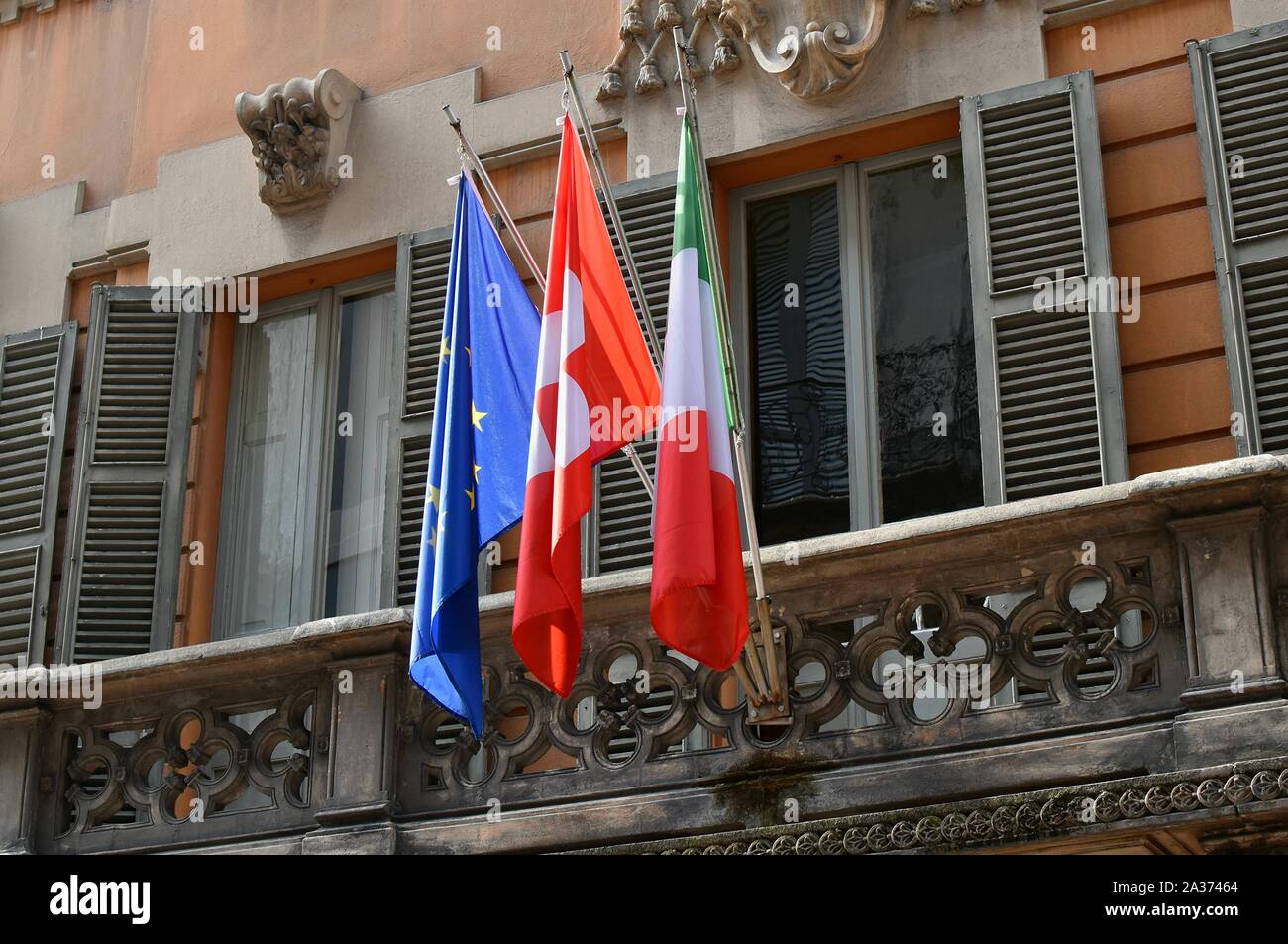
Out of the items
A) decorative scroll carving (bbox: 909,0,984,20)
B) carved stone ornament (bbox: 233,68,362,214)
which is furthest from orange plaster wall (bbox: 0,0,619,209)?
decorative scroll carving (bbox: 909,0,984,20)

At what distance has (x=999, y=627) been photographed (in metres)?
9.82

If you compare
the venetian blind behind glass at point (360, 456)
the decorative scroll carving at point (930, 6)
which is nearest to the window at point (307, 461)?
the venetian blind behind glass at point (360, 456)

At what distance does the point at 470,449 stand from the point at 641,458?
1.60m

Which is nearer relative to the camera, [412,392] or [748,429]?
[748,429]

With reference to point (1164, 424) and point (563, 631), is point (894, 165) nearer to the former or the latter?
point (1164, 424)

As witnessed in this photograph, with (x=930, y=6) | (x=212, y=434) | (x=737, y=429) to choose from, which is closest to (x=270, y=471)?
(x=212, y=434)

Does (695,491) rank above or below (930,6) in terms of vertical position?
below

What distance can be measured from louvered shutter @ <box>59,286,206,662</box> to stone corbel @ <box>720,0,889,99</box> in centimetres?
380

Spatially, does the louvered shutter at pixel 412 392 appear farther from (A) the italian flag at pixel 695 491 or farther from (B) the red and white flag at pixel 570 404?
(A) the italian flag at pixel 695 491

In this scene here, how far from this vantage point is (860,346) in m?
12.1

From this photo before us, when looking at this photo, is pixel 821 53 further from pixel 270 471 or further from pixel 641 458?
pixel 270 471

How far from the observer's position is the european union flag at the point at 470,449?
10211 millimetres

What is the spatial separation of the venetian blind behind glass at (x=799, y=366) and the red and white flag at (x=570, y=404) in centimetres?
172

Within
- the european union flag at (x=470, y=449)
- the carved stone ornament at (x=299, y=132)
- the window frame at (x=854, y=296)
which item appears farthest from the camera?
the carved stone ornament at (x=299, y=132)
